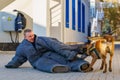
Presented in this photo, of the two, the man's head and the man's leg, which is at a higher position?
the man's head

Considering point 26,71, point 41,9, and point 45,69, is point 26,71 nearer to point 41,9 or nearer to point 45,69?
point 45,69

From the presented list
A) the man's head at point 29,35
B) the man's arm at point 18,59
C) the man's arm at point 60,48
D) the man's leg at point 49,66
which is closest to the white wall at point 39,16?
the man's arm at point 18,59

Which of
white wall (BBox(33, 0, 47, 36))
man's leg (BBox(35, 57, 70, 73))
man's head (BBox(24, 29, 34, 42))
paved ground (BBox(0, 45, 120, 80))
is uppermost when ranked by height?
white wall (BBox(33, 0, 47, 36))

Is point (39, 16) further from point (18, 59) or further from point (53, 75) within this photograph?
point (53, 75)

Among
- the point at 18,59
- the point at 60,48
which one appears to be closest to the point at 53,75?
the point at 60,48

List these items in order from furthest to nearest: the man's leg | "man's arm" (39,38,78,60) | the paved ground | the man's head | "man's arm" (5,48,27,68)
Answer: "man's arm" (5,48,27,68)
the man's head
"man's arm" (39,38,78,60)
the man's leg
the paved ground

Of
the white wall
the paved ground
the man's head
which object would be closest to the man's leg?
the paved ground

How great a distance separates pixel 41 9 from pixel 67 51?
34.3ft

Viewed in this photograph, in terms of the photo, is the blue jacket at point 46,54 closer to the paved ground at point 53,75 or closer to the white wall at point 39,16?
the paved ground at point 53,75

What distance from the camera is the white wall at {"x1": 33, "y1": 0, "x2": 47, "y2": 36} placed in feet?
73.4

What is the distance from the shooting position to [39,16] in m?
22.5

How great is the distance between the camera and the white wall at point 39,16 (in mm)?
22359

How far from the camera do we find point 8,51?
71.2ft

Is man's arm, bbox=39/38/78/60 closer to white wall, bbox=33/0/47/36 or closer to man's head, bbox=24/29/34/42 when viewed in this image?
man's head, bbox=24/29/34/42
